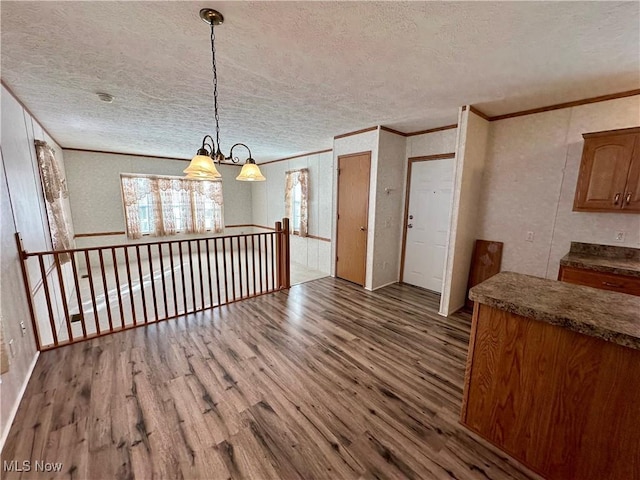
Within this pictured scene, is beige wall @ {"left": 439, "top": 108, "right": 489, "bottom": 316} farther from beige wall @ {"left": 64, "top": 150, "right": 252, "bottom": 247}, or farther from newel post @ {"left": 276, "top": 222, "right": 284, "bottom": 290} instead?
beige wall @ {"left": 64, "top": 150, "right": 252, "bottom": 247}

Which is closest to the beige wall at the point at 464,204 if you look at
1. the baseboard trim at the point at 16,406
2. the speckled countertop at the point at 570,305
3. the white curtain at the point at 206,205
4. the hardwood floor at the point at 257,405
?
the hardwood floor at the point at 257,405

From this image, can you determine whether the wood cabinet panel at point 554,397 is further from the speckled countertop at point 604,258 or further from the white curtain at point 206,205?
the white curtain at point 206,205

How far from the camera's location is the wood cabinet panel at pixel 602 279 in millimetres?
2145

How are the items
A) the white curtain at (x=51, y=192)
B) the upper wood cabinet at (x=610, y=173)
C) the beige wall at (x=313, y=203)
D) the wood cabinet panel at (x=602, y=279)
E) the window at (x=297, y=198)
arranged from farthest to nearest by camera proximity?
the window at (x=297, y=198)
the beige wall at (x=313, y=203)
the white curtain at (x=51, y=192)
the upper wood cabinet at (x=610, y=173)
the wood cabinet panel at (x=602, y=279)

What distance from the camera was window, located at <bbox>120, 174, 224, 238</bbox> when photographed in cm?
599

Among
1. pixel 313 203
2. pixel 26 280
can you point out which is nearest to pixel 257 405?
pixel 26 280

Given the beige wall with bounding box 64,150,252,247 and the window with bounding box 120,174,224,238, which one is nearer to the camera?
the beige wall with bounding box 64,150,252,247

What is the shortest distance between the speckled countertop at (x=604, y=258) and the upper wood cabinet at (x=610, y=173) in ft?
1.48

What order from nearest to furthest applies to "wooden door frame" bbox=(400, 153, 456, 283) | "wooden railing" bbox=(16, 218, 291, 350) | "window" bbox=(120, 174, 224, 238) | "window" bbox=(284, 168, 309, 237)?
"wooden railing" bbox=(16, 218, 291, 350)
"wooden door frame" bbox=(400, 153, 456, 283)
"window" bbox=(284, 168, 309, 237)
"window" bbox=(120, 174, 224, 238)

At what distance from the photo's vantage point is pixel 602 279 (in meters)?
2.27

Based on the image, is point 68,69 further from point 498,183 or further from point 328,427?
point 498,183

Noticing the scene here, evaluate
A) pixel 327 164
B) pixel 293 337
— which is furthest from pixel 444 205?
pixel 293 337

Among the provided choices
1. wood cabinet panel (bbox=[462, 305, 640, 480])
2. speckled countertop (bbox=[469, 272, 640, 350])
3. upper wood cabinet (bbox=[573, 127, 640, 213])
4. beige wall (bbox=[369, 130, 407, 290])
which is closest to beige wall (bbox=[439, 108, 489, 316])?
upper wood cabinet (bbox=[573, 127, 640, 213])

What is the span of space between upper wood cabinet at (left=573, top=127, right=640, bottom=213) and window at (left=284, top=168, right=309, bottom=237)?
4.35m
